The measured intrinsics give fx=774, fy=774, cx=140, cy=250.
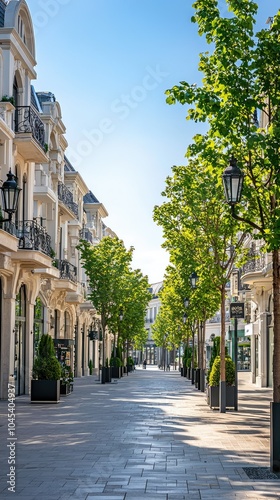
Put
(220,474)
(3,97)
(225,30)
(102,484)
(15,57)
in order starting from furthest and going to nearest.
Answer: (15,57) < (3,97) < (225,30) < (220,474) < (102,484)

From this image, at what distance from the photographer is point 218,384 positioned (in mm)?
20906

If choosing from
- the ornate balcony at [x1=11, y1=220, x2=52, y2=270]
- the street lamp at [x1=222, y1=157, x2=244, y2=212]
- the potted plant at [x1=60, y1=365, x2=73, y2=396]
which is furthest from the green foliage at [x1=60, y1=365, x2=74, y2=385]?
Result: the street lamp at [x1=222, y1=157, x2=244, y2=212]

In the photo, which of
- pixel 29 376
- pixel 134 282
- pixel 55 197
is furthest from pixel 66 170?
pixel 29 376

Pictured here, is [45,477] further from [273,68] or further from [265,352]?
[265,352]

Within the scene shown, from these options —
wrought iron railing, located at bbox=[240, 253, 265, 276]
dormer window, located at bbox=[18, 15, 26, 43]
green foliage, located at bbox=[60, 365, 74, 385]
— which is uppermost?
dormer window, located at bbox=[18, 15, 26, 43]

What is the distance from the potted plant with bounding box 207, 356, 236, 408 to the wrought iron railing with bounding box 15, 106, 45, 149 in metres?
10.0

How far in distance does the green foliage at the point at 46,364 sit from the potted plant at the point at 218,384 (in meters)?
4.56

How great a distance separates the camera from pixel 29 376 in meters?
28.4

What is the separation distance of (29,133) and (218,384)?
402 inches

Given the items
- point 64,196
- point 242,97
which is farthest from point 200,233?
point 64,196

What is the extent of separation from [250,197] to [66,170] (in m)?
38.7

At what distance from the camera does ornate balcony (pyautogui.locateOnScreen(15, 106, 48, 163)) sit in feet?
82.4

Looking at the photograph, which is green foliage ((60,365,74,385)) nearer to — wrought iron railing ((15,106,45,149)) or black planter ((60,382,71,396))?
black planter ((60,382,71,396))

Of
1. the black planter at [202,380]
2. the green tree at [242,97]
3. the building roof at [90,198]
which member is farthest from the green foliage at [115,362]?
the green tree at [242,97]
